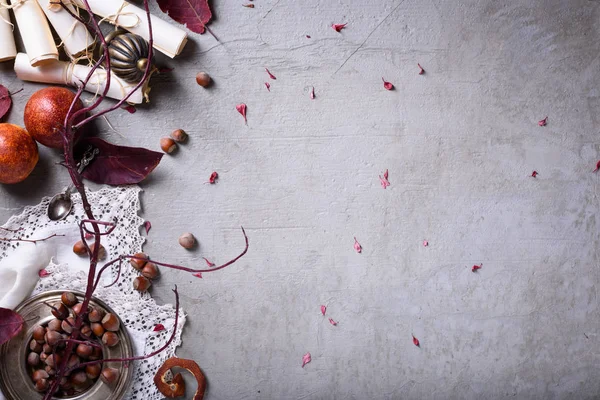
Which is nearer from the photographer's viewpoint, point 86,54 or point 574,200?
point 86,54

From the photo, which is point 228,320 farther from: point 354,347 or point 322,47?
point 322,47

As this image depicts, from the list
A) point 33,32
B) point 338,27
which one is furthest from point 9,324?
point 338,27

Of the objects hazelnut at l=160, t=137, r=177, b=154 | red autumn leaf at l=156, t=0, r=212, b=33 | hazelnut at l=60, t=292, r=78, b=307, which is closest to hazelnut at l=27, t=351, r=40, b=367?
hazelnut at l=60, t=292, r=78, b=307

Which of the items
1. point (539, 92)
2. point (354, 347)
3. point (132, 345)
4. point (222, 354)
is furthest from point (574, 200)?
point (132, 345)

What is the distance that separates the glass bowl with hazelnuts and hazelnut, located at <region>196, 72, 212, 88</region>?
20.1 inches

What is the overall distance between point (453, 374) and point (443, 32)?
0.76m

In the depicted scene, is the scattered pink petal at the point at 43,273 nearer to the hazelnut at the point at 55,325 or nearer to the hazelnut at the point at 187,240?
the hazelnut at the point at 55,325

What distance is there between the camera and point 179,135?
1.33 metres

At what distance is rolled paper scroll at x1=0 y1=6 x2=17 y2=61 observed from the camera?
127cm

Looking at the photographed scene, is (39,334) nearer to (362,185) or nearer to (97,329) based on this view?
(97,329)

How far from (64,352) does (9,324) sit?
0.39ft

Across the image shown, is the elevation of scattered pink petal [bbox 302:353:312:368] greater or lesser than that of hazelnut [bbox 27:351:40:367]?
greater

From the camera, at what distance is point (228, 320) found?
136cm

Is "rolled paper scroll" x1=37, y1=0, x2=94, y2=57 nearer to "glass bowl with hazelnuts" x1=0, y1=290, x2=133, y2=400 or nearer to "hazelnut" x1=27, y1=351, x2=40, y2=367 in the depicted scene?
"glass bowl with hazelnuts" x1=0, y1=290, x2=133, y2=400
